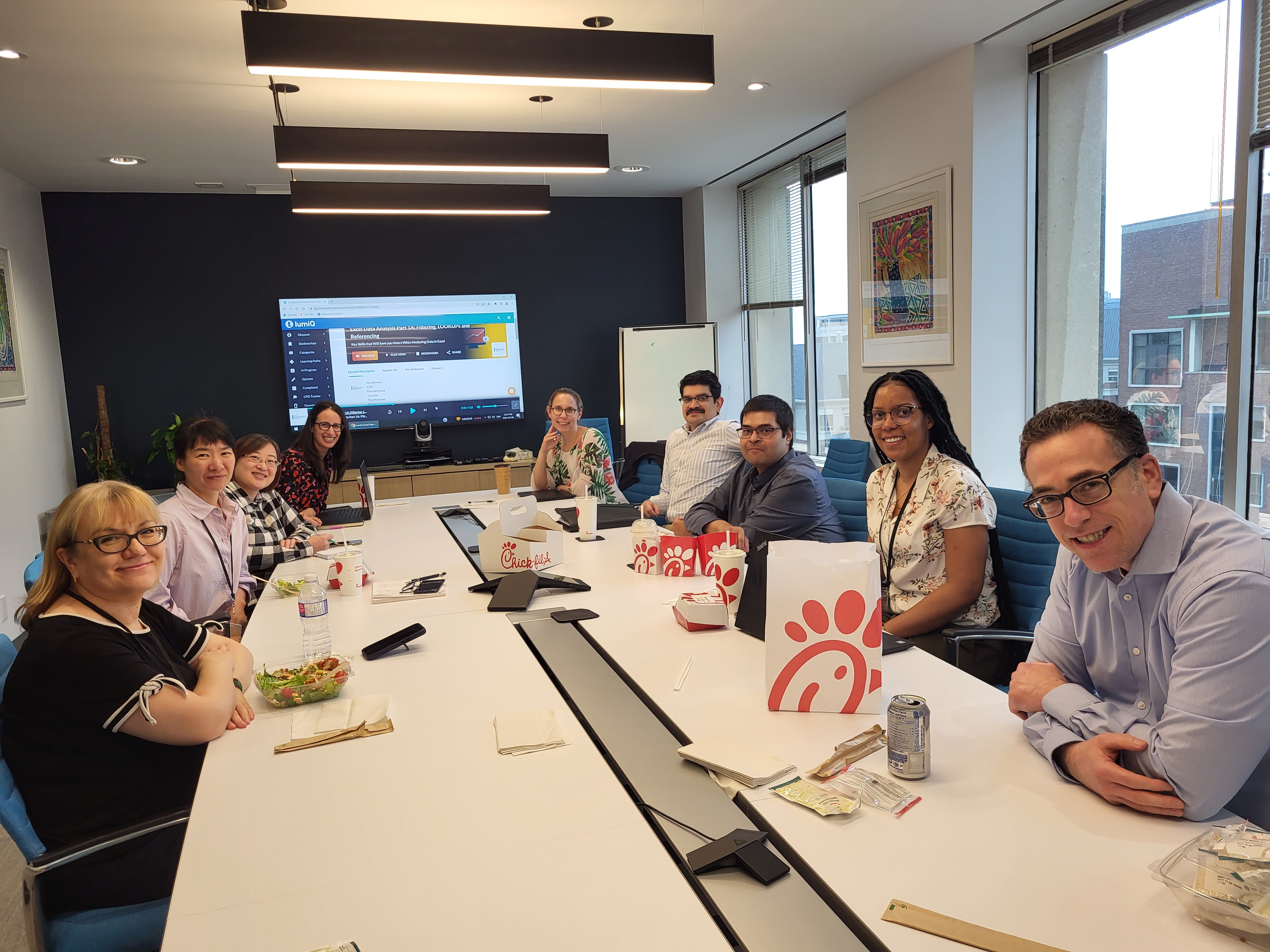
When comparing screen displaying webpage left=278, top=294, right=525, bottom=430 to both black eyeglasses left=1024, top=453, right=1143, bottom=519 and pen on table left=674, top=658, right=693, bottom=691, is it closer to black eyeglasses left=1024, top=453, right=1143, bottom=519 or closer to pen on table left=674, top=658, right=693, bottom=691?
pen on table left=674, top=658, right=693, bottom=691

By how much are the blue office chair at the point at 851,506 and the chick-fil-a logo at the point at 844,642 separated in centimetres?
165

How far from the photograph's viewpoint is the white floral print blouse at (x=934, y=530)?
2.40 metres

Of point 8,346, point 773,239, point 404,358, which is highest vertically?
point 773,239

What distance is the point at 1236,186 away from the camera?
3.33m

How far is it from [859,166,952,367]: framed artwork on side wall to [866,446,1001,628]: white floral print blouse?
2.13m

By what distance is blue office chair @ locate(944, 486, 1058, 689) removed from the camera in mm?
2287

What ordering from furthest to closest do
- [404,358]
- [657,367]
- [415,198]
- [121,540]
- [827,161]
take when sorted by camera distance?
[657,367]
[404,358]
[827,161]
[415,198]
[121,540]

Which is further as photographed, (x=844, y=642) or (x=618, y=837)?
(x=844, y=642)

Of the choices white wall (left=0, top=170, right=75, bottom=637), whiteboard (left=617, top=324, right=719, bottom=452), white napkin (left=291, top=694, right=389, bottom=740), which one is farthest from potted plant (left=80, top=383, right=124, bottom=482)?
white napkin (left=291, top=694, right=389, bottom=740)

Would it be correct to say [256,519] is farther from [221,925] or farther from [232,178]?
Answer: [232,178]

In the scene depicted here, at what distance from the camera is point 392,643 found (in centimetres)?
212

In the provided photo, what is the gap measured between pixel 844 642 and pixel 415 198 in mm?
3241

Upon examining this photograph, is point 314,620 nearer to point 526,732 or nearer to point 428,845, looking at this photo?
point 526,732

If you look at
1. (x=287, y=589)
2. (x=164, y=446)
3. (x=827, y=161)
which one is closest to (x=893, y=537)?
(x=287, y=589)
